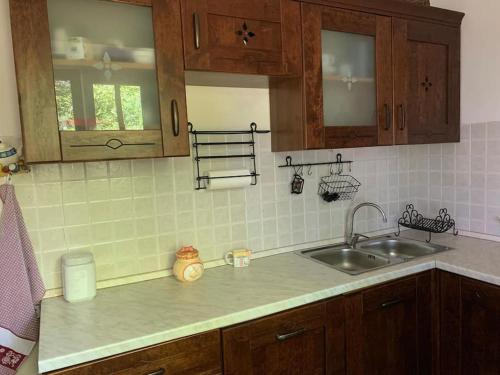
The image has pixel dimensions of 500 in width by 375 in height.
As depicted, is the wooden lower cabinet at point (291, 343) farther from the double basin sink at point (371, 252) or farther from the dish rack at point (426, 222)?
the dish rack at point (426, 222)

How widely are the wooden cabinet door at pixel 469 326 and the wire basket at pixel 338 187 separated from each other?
65 centimetres

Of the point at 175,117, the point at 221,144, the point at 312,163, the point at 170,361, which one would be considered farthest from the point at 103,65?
the point at 312,163

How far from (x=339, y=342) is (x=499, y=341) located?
68cm

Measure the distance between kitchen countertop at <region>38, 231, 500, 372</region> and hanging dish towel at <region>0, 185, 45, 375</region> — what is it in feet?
0.25

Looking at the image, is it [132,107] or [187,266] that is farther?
[187,266]

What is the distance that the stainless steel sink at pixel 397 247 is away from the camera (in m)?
2.12

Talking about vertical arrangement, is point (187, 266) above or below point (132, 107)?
below

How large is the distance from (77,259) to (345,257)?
137cm

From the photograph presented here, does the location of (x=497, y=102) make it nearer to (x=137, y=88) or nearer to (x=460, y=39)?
(x=460, y=39)

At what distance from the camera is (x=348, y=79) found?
182 centimetres

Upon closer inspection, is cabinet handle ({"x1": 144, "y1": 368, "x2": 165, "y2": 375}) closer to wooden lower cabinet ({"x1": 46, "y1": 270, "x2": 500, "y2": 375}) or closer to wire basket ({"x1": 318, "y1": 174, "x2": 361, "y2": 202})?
wooden lower cabinet ({"x1": 46, "y1": 270, "x2": 500, "y2": 375})

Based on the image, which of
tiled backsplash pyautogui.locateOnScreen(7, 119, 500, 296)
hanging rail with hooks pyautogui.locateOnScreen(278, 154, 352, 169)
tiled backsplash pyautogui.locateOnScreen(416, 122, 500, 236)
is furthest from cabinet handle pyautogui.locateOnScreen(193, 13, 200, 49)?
tiled backsplash pyautogui.locateOnScreen(416, 122, 500, 236)

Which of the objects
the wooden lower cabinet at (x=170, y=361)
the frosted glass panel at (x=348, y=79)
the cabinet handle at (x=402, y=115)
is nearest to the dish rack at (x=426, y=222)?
the cabinet handle at (x=402, y=115)

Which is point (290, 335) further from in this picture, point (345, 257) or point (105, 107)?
point (105, 107)
